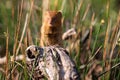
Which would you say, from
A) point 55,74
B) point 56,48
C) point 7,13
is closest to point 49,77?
point 55,74

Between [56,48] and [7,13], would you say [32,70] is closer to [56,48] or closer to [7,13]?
[56,48]

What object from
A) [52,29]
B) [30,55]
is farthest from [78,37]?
[30,55]

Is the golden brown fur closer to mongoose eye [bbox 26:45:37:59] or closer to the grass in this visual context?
the grass

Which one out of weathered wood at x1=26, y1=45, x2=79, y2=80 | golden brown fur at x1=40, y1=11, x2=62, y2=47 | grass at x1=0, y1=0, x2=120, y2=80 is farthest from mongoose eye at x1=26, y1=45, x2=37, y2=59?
golden brown fur at x1=40, y1=11, x2=62, y2=47

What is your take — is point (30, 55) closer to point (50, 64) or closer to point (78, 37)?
point (50, 64)

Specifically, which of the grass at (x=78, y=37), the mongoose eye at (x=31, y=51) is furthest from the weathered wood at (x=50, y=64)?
the grass at (x=78, y=37)
